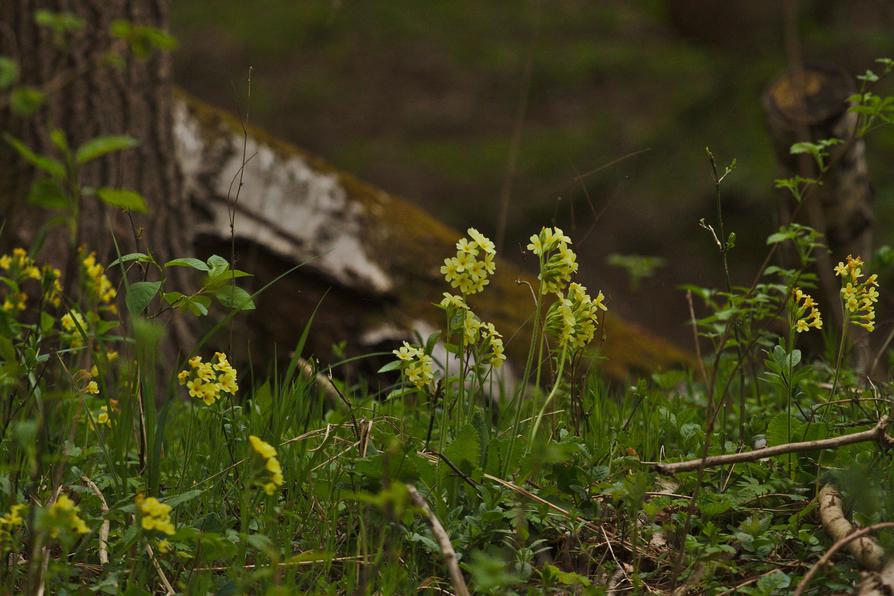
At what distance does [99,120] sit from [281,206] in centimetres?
91

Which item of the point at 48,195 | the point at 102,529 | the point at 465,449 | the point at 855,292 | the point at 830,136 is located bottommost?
the point at 102,529

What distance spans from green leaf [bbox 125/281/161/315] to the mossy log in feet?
7.72

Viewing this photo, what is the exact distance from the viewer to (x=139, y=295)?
1.69 metres

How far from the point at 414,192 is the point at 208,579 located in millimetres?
7332

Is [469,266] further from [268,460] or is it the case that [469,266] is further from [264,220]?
[264,220]

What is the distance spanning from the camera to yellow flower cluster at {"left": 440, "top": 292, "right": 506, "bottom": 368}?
74.2 inches

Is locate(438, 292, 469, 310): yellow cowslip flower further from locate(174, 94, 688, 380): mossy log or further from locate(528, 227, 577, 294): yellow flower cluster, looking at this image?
locate(174, 94, 688, 380): mossy log

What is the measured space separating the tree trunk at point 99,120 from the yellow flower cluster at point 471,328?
6.19 feet

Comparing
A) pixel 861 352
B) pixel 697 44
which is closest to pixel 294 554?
pixel 861 352

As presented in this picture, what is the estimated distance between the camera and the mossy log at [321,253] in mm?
4121

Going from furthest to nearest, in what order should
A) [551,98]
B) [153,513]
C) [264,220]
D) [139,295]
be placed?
[551,98] → [264,220] → [139,295] → [153,513]

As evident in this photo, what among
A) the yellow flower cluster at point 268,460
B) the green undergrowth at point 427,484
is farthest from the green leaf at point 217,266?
the yellow flower cluster at point 268,460

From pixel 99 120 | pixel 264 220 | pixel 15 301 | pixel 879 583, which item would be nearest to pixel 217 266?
pixel 15 301

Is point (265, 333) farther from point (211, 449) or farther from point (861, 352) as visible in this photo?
point (861, 352)
